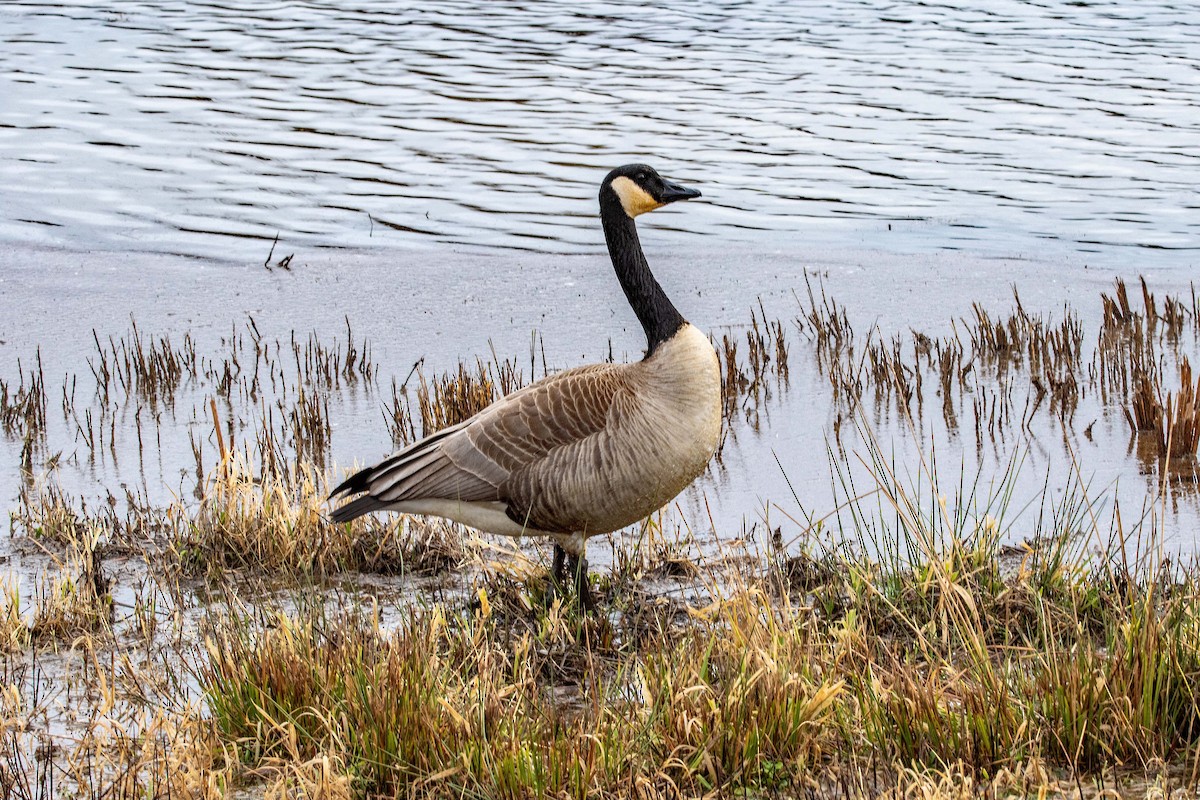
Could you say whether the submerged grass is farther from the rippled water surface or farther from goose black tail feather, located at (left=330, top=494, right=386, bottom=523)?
the rippled water surface

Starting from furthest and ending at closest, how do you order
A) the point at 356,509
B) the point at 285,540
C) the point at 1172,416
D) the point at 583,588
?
the point at 1172,416 → the point at 285,540 → the point at 356,509 → the point at 583,588

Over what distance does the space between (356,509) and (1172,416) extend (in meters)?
4.34

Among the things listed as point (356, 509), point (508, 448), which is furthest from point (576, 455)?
point (356, 509)

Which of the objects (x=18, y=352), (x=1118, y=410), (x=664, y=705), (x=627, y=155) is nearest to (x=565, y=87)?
(x=627, y=155)

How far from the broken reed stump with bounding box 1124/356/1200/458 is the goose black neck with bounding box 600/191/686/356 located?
258cm

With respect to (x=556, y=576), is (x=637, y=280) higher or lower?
higher

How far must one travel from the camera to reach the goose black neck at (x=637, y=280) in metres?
6.01

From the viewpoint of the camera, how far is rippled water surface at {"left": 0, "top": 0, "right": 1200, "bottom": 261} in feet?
45.7

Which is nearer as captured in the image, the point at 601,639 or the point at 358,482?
the point at 601,639

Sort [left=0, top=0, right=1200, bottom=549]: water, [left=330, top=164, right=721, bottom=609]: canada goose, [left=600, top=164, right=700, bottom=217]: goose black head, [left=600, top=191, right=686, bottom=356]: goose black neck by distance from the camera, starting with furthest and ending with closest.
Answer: [left=0, top=0, right=1200, bottom=549]: water < [left=600, top=164, right=700, bottom=217]: goose black head < [left=600, top=191, right=686, bottom=356]: goose black neck < [left=330, top=164, right=721, bottom=609]: canada goose

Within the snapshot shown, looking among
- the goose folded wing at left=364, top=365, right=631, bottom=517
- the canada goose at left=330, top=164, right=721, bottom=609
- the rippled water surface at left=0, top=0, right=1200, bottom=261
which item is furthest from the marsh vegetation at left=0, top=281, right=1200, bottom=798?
the rippled water surface at left=0, top=0, right=1200, bottom=261

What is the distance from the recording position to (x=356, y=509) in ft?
19.0

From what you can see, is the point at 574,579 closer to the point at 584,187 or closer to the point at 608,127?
the point at 584,187

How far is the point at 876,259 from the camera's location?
12523 millimetres
